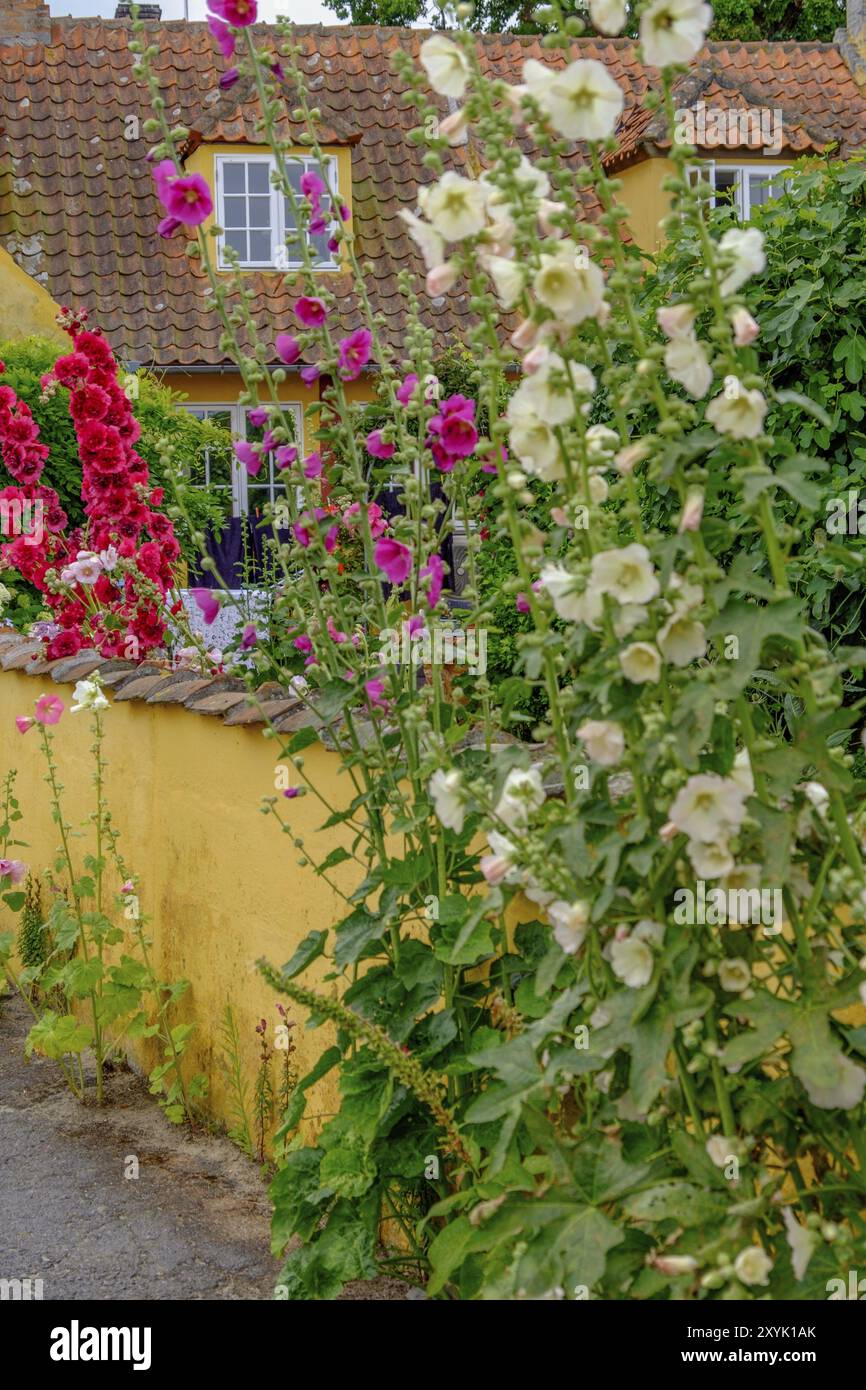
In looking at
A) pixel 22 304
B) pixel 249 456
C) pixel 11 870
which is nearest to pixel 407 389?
pixel 249 456

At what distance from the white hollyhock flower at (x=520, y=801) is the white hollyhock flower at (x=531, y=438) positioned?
0.44m

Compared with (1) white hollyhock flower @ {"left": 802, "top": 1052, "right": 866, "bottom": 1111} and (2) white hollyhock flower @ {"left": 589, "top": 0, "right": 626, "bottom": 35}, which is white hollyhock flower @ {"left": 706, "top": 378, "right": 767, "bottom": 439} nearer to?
(2) white hollyhock flower @ {"left": 589, "top": 0, "right": 626, "bottom": 35}

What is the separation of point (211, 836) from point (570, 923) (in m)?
2.55

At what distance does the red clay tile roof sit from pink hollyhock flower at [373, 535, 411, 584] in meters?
13.3

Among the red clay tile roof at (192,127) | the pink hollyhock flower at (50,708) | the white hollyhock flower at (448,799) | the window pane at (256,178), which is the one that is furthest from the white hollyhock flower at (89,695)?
the window pane at (256,178)

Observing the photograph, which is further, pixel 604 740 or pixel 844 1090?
pixel 604 740

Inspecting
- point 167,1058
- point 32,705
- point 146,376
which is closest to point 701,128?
point 146,376

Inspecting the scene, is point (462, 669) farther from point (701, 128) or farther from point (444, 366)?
point (701, 128)

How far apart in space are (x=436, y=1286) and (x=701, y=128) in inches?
592

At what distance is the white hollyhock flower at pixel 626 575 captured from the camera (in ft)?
6.26

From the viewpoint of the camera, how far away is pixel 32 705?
6.36 metres

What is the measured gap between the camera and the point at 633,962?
6.50 ft

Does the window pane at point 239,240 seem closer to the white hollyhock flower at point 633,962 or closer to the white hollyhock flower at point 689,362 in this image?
the white hollyhock flower at point 689,362

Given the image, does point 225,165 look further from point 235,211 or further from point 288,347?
point 288,347
